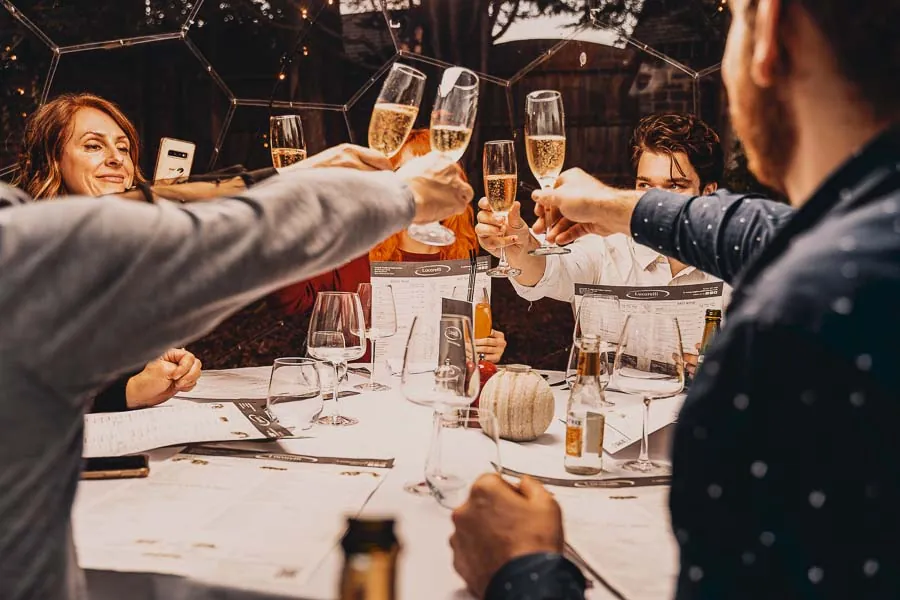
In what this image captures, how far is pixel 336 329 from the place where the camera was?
64.6 inches

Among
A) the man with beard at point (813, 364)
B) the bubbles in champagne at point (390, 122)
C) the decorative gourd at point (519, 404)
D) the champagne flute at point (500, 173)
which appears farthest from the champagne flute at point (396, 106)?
the man with beard at point (813, 364)

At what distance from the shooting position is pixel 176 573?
85 centimetres

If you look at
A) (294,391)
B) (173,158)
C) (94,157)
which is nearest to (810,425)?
(294,391)

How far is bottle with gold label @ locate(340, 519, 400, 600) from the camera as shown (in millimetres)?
479

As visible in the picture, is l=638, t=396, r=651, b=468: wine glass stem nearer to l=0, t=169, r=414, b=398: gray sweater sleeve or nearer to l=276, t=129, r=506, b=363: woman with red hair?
l=0, t=169, r=414, b=398: gray sweater sleeve

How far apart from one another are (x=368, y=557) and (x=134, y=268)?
0.31 meters

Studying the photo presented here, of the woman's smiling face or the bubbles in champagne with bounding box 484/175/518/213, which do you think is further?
the woman's smiling face

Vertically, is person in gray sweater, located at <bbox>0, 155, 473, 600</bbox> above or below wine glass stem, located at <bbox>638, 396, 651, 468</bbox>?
above

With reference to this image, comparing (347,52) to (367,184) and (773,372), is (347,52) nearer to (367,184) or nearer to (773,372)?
(367,184)

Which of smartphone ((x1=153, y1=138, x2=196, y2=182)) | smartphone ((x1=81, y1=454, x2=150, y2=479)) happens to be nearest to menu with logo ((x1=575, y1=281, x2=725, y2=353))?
smartphone ((x1=81, y1=454, x2=150, y2=479))

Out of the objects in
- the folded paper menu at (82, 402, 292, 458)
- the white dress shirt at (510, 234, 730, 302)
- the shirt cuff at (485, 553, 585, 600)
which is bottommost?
the folded paper menu at (82, 402, 292, 458)

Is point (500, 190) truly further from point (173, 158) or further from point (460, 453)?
point (173, 158)

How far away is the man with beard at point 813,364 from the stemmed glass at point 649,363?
65 centimetres

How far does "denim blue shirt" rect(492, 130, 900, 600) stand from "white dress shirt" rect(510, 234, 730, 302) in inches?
75.5
